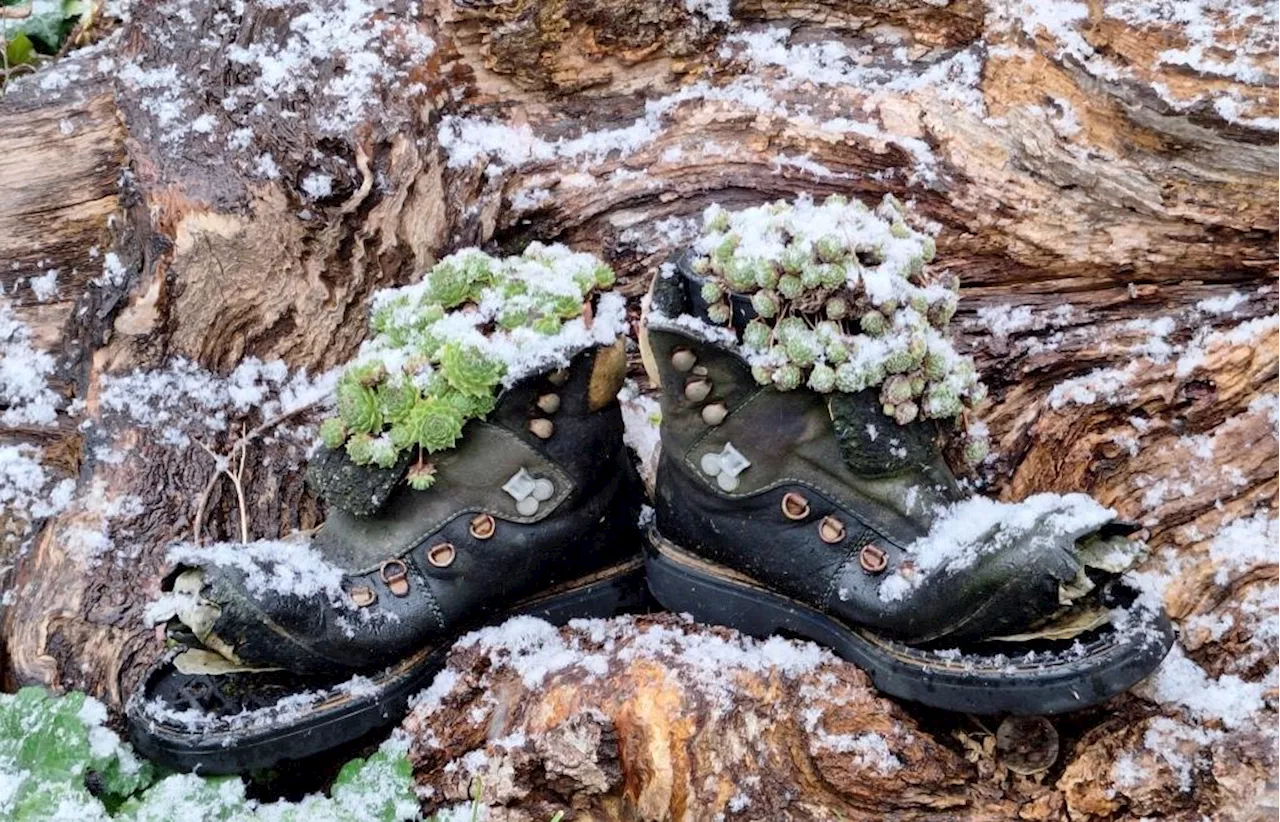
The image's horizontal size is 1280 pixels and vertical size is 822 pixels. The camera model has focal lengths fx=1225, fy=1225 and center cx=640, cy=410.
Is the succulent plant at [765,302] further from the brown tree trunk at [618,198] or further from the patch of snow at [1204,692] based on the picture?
the patch of snow at [1204,692]

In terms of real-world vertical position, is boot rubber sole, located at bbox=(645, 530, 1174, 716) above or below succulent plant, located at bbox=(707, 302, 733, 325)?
below

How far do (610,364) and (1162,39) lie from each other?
121cm

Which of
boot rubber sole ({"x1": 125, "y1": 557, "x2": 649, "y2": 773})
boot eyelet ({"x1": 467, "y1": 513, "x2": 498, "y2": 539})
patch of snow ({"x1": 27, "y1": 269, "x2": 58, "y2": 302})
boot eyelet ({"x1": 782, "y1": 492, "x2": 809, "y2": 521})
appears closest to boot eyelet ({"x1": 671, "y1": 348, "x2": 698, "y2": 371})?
boot eyelet ({"x1": 782, "y1": 492, "x2": 809, "y2": 521})

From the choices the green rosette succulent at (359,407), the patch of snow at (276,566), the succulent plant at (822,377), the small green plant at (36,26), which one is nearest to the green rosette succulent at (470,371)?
the green rosette succulent at (359,407)

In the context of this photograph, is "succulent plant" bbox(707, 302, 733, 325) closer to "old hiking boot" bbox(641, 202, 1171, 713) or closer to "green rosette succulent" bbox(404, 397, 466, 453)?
"old hiking boot" bbox(641, 202, 1171, 713)

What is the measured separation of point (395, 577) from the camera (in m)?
1.89

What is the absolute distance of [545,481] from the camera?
1.90 meters

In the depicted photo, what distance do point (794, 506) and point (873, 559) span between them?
141 millimetres

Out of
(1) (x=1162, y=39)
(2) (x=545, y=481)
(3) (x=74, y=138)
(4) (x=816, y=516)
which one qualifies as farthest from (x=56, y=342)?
(1) (x=1162, y=39)

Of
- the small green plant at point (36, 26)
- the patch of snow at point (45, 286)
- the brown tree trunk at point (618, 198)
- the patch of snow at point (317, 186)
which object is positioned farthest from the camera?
the small green plant at point (36, 26)

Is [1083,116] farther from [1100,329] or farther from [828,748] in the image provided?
[828,748]

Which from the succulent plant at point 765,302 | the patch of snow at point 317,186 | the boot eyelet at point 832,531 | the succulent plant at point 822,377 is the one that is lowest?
the boot eyelet at point 832,531

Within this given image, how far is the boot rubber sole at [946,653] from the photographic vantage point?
1.67 meters

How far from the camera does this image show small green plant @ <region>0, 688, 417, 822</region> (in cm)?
172
